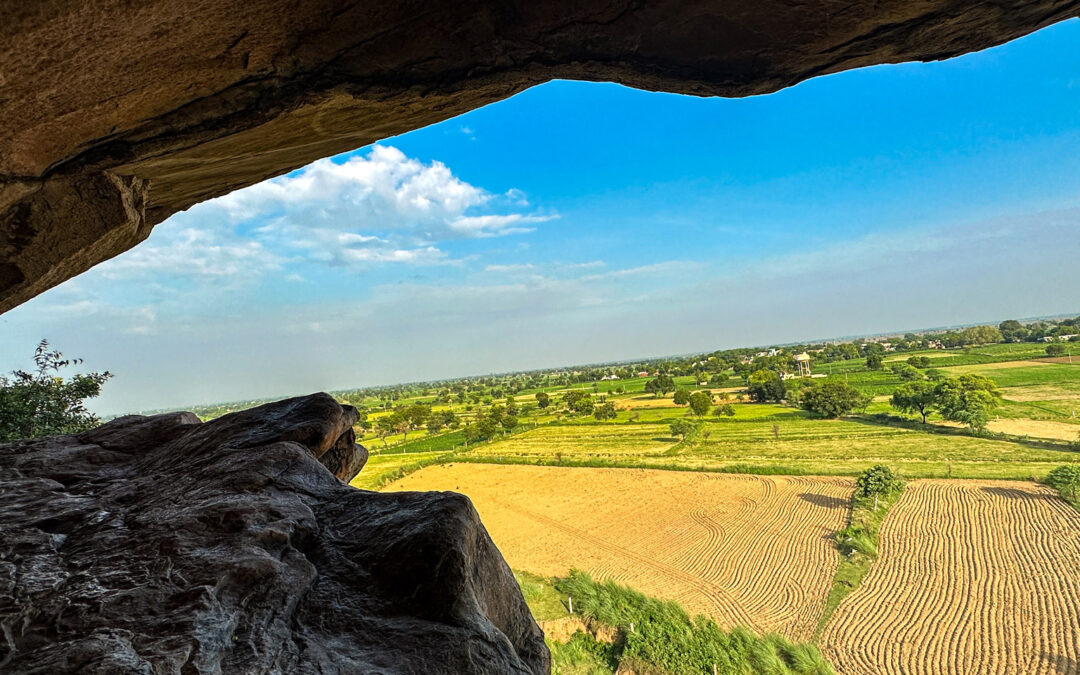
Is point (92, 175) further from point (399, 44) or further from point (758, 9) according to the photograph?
point (758, 9)

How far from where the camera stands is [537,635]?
4.47m

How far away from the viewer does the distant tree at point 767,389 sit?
92.6 m

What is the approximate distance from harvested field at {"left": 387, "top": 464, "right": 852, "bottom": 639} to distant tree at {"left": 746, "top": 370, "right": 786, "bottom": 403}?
160ft

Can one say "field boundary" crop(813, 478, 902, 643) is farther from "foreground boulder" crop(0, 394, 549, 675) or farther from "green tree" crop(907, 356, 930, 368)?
"green tree" crop(907, 356, 930, 368)

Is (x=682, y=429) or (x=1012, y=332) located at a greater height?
(x=1012, y=332)

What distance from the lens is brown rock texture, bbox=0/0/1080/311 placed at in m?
3.71

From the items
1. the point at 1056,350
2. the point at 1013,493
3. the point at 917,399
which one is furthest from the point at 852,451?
the point at 1056,350

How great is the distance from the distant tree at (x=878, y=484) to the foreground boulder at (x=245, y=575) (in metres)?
48.2

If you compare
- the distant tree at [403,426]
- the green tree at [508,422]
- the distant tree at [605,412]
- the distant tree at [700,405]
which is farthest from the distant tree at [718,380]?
the distant tree at [403,426]

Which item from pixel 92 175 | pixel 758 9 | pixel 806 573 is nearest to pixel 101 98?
pixel 92 175

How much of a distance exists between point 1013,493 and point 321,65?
5564cm

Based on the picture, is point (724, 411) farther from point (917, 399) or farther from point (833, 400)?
point (917, 399)

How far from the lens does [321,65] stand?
4.48 m

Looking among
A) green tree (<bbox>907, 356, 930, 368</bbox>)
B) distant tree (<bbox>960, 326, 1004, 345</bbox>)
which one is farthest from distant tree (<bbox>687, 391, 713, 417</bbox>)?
distant tree (<bbox>960, 326, 1004, 345</bbox>)
